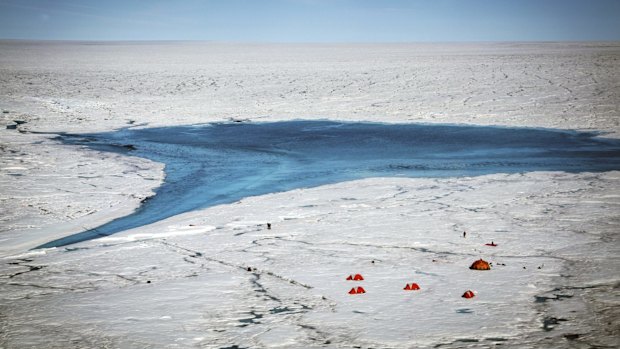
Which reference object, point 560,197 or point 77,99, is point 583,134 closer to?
point 560,197

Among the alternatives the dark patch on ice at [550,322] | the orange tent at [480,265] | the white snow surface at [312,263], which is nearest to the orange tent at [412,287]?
the white snow surface at [312,263]

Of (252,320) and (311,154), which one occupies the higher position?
(311,154)

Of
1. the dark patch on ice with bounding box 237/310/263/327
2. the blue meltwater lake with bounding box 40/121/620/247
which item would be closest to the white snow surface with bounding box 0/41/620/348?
the dark patch on ice with bounding box 237/310/263/327

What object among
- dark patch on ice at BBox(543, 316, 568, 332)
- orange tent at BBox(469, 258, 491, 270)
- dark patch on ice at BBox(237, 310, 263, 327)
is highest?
orange tent at BBox(469, 258, 491, 270)

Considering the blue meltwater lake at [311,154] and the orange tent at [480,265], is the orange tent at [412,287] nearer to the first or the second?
the orange tent at [480,265]

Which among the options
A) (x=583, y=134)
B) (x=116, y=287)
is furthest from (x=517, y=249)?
(x=583, y=134)

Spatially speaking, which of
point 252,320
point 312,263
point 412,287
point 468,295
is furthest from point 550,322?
point 312,263

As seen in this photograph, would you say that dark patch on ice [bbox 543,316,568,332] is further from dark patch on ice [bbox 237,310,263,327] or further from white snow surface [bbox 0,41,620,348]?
dark patch on ice [bbox 237,310,263,327]

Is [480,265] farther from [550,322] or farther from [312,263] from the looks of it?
[312,263]
